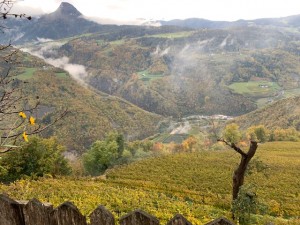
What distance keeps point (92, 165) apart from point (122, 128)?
416 feet

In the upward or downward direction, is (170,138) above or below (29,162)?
below

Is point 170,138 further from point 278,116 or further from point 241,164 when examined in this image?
point 241,164

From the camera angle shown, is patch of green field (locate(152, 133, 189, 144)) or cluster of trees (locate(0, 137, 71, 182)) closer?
cluster of trees (locate(0, 137, 71, 182))

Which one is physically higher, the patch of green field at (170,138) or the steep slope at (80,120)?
the steep slope at (80,120)

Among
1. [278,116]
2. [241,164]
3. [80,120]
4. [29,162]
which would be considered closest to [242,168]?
[241,164]

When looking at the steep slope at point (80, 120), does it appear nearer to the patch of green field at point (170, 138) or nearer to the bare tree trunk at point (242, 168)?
the patch of green field at point (170, 138)

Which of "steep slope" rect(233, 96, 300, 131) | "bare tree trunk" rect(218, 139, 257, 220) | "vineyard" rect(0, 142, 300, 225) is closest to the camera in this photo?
"bare tree trunk" rect(218, 139, 257, 220)

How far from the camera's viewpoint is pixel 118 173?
43281mm

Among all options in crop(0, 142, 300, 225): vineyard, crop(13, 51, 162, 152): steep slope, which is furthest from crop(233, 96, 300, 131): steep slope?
crop(0, 142, 300, 225): vineyard

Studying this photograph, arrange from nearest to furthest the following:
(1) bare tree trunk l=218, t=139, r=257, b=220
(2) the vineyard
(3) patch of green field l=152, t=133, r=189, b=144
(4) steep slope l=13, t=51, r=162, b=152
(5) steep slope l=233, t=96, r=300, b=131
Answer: (1) bare tree trunk l=218, t=139, r=257, b=220, (2) the vineyard, (5) steep slope l=233, t=96, r=300, b=131, (4) steep slope l=13, t=51, r=162, b=152, (3) patch of green field l=152, t=133, r=189, b=144

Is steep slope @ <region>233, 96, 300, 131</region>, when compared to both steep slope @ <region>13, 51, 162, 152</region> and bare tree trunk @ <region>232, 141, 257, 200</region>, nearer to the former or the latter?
steep slope @ <region>13, 51, 162, 152</region>

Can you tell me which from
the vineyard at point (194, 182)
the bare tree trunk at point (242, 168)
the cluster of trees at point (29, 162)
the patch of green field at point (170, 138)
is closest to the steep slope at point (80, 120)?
the patch of green field at point (170, 138)

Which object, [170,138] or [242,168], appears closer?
[242,168]

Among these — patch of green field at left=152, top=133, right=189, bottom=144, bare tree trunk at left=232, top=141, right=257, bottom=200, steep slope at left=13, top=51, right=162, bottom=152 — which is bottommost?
patch of green field at left=152, top=133, right=189, bottom=144
